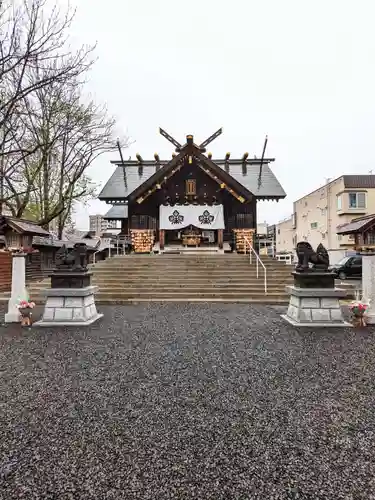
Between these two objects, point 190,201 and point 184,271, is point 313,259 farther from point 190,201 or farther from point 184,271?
point 190,201

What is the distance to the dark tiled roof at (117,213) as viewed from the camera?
20.5 metres

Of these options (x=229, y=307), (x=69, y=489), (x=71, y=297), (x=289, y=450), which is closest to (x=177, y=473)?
(x=69, y=489)

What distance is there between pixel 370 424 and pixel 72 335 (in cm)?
536

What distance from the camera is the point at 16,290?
7688mm

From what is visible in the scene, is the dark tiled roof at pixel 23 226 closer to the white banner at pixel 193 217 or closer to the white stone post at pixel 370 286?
the white stone post at pixel 370 286

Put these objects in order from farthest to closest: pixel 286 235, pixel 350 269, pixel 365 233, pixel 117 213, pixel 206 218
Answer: pixel 286 235 → pixel 117 213 → pixel 350 269 → pixel 206 218 → pixel 365 233

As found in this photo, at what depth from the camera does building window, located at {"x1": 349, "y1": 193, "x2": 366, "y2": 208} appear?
2736 cm

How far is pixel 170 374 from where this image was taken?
12.9ft

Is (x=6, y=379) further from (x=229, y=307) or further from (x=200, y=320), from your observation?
(x=229, y=307)

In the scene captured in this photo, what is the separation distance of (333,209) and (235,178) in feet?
49.1

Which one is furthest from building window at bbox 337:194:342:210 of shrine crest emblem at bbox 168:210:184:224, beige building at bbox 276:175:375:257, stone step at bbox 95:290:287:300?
stone step at bbox 95:290:287:300

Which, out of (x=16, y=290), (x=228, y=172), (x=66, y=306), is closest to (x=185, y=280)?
(x=66, y=306)

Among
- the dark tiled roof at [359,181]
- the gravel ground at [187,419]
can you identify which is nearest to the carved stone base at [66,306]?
the gravel ground at [187,419]

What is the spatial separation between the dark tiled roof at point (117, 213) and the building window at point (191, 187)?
532cm
